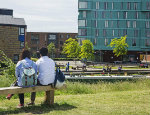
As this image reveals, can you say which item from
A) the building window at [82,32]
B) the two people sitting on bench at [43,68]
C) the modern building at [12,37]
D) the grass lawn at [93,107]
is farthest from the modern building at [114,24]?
the two people sitting on bench at [43,68]

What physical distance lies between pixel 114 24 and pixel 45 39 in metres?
40.0

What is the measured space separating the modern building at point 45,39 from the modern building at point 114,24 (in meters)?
34.2

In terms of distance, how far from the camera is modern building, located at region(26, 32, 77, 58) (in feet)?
333

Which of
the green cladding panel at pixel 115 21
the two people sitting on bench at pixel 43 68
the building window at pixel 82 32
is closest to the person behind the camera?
the two people sitting on bench at pixel 43 68

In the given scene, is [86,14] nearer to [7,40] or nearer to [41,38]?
[7,40]

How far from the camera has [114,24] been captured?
68750 mm

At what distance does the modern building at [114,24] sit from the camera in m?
68.4

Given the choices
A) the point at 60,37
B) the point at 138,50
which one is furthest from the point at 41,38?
the point at 138,50

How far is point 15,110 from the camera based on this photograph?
6.71 metres

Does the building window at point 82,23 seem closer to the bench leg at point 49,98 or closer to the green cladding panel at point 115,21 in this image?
the green cladding panel at point 115,21

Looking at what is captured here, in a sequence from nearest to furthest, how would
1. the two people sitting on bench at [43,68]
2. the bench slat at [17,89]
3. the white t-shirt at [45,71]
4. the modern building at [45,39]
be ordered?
1. the bench slat at [17,89]
2. the two people sitting on bench at [43,68]
3. the white t-shirt at [45,71]
4. the modern building at [45,39]

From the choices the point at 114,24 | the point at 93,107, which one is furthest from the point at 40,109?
the point at 114,24

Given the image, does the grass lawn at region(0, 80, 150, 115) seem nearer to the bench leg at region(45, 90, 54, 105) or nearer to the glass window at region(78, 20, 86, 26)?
the bench leg at region(45, 90, 54, 105)

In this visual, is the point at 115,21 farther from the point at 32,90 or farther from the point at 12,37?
the point at 32,90
